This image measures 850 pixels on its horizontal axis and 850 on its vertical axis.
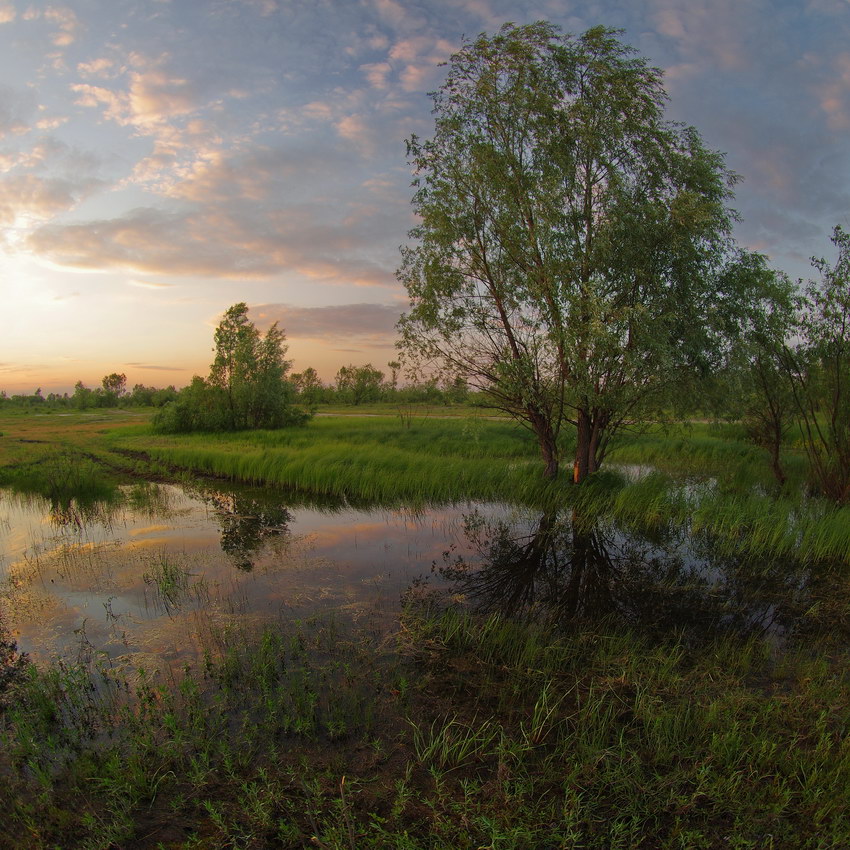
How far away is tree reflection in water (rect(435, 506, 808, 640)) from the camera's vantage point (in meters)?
8.34

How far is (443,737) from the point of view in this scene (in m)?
4.78

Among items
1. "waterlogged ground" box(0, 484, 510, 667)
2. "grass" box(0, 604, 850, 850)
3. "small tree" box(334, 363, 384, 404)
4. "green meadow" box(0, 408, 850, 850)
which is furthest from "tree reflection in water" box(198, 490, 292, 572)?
"small tree" box(334, 363, 384, 404)

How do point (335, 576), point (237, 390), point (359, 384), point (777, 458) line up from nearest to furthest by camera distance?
point (335, 576)
point (777, 458)
point (237, 390)
point (359, 384)

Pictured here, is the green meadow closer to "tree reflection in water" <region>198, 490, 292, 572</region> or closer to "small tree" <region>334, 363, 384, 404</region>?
"tree reflection in water" <region>198, 490, 292, 572</region>

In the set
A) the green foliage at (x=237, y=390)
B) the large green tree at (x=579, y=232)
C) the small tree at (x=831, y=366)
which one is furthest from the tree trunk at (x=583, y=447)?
the green foliage at (x=237, y=390)

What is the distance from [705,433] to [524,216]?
75.7ft

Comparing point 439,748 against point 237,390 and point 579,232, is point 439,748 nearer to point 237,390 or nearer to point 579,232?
point 579,232

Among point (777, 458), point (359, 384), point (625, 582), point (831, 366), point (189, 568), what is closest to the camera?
point (625, 582)

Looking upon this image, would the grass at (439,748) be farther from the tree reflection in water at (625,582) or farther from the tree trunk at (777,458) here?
the tree trunk at (777,458)

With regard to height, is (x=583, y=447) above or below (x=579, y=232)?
below

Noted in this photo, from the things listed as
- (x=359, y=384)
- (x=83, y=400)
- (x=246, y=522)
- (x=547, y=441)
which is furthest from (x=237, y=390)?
(x=83, y=400)

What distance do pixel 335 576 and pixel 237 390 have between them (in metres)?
30.9

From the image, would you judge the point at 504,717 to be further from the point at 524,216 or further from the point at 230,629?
the point at 524,216

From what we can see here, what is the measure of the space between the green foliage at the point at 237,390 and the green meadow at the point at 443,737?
29.8 metres
